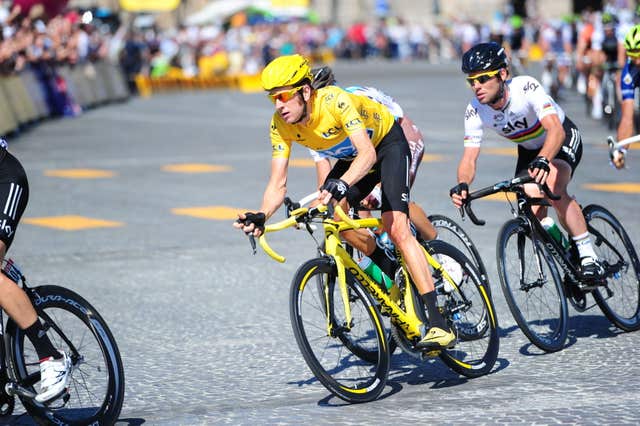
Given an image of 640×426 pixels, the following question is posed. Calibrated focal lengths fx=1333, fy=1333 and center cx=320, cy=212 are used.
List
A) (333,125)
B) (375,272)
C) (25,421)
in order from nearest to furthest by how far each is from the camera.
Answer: (25,421), (333,125), (375,272)

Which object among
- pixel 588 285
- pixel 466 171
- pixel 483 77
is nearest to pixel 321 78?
pixel 483 77

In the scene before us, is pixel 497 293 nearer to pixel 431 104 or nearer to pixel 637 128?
pixel 637 128

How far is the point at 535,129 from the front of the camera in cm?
782

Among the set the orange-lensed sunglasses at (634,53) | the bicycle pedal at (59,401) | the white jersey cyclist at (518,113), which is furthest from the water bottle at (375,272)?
the orange-lensed sunglasses at (634,53)

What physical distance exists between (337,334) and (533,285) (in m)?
1.47

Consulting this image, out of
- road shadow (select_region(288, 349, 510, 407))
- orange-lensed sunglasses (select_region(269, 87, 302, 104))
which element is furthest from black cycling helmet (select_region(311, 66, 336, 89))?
road shadow (select_region(288, 349, 510, 407))

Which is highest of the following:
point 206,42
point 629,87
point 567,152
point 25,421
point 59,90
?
point 567,152

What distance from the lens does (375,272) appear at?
6961mm

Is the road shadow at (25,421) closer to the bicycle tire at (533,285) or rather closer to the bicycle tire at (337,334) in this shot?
the bicycle tire at (337,334)

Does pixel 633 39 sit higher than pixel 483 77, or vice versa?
pixel 483 77

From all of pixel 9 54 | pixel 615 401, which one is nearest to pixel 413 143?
pixel 615 401

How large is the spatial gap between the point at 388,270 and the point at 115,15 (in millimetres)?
50011

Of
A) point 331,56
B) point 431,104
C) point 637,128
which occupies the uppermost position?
point 637,128

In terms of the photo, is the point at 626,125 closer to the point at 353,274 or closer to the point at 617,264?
the point at 617,264
